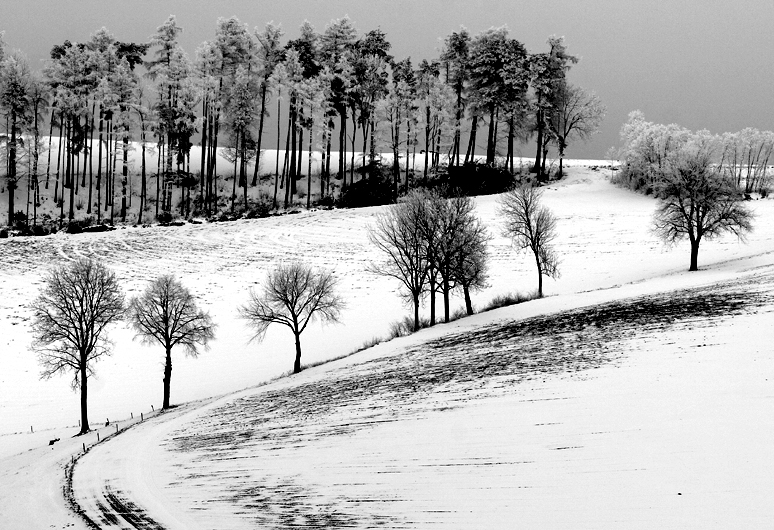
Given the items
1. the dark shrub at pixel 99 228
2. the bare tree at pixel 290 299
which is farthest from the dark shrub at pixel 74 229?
the bare tree at pixel 290 299

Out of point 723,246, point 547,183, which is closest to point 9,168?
point 547,183

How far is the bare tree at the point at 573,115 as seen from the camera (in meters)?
73.1

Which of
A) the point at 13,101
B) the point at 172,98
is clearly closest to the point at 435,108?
the point at 172,98

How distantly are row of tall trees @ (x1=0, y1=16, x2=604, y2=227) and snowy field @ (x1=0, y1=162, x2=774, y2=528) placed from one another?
2579 cm

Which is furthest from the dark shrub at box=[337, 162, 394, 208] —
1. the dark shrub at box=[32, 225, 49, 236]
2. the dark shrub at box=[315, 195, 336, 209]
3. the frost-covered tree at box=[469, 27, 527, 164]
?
the dark shrub at box=[32, 225, 49, 236]

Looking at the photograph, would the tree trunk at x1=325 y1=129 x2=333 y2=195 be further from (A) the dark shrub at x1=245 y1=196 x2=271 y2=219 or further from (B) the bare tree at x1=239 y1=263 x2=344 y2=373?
(B) the bare tree at x1=239 y1=263 x2=344 y2=373

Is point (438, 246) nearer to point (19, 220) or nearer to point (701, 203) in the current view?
A: point (701, 203)

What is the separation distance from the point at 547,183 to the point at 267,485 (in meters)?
62.3

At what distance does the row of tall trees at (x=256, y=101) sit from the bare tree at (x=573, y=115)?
156mm

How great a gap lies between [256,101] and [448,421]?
56900 millimetres

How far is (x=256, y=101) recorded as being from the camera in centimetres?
6538

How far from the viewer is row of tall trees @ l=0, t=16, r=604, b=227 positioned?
5875 centimetres

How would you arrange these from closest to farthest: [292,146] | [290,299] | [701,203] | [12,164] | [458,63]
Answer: [290,299]
[701,203]
[12,164]
[292,146]
[458,63]

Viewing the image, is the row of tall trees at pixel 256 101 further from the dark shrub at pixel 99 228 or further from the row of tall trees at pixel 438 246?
the row of tall trees at pixel 438 246
